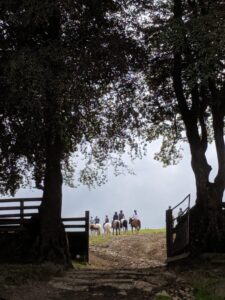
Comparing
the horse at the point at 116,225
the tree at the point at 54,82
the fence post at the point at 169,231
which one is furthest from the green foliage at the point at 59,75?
the horse at the point at 116,225

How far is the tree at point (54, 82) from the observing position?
1858 centimetres

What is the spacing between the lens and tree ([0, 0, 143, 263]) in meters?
18.6

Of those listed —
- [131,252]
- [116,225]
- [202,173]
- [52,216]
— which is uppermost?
[202,173]

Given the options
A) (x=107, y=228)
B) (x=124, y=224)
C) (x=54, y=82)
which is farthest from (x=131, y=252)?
(x=54, y=82)

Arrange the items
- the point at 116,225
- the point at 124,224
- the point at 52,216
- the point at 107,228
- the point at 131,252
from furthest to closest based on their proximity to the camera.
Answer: the point at 124,224, the point at 107,228, the point at 116,225, the point at 131,252, the point at 52,216

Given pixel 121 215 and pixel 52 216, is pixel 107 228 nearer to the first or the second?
pixel 121 215

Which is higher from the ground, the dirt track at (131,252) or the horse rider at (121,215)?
the horse rider at (121,215)

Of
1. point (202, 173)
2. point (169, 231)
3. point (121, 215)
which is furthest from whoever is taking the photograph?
point (121, 215)

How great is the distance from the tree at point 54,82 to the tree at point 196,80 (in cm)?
179

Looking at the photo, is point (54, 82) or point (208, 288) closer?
point (208, 288)

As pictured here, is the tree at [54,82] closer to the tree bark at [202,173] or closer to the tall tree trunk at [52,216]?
the tall tree trunk at [52,216]

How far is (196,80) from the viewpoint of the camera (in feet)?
62.6

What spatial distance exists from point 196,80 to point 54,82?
15.1 ft

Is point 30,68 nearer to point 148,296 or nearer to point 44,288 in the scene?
point 44,288
